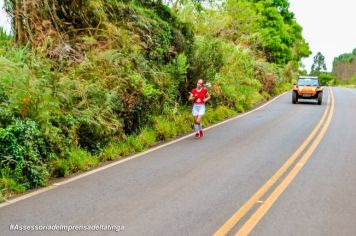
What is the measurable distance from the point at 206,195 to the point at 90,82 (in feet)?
17.6

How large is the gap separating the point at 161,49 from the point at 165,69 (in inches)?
27.0

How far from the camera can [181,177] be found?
9570mm

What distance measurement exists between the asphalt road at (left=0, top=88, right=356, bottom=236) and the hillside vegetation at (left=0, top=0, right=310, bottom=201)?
84 cm

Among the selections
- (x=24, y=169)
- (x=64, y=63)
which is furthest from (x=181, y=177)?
(x=64, y=63)

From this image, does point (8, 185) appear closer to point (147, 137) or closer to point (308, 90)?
point (147, 137)

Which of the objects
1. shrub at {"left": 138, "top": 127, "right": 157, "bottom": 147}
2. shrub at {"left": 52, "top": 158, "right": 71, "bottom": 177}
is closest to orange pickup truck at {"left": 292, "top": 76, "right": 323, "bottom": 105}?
shrub at {"left": 138, "top": 127, "right": 157, "bottom": 147}

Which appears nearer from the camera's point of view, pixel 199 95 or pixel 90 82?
pixel 90 82

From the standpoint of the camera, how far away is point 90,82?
40.5 feet

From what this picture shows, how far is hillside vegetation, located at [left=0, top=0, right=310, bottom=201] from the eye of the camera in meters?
9.27

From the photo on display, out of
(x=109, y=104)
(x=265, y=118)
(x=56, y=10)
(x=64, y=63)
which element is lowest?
(x=265, y=118)

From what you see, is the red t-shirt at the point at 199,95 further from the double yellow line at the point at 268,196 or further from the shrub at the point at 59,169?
the shrub at the point at 59,169

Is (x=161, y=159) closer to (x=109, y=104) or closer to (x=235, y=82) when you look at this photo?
(x=109, y=104)

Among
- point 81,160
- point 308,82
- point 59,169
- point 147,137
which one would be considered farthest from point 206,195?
point 308,82

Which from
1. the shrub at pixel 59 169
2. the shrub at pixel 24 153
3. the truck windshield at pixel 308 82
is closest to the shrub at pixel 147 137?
the shrub at pixel 59 169
